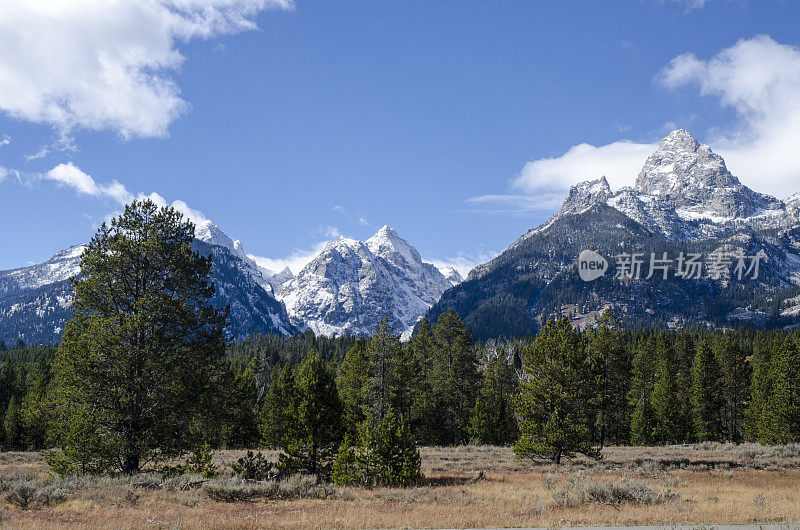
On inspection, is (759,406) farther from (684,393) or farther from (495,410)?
(495,410)

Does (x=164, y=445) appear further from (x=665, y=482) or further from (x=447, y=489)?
(x=665, y=482)

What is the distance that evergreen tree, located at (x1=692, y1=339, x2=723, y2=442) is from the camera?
57.9 meters

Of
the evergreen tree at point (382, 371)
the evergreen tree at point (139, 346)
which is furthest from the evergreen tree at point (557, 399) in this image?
the evergreen tree at point (139, 346)

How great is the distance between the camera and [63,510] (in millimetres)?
15750

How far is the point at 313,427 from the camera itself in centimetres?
2594

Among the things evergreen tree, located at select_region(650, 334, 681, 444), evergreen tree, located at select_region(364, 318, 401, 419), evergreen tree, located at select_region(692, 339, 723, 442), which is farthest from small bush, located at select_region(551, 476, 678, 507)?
evergreen tree, located at select_region(692, 339, 723, 442)

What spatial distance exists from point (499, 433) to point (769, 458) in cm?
2543

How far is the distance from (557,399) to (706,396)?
3747cm

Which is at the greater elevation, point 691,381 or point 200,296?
point 200,296

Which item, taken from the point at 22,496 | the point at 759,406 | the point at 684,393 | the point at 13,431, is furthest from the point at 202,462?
the point at 684,393

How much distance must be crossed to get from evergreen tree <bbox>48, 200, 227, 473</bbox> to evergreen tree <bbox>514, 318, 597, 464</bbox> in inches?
819

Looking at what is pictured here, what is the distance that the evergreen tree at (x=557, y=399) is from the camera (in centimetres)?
3197

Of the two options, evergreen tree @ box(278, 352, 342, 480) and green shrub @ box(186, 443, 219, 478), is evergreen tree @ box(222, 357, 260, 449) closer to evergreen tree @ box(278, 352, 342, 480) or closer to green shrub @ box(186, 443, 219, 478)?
evergreen tree @ box(278, 352, 342, 480)

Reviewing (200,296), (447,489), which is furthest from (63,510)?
(447,489)
